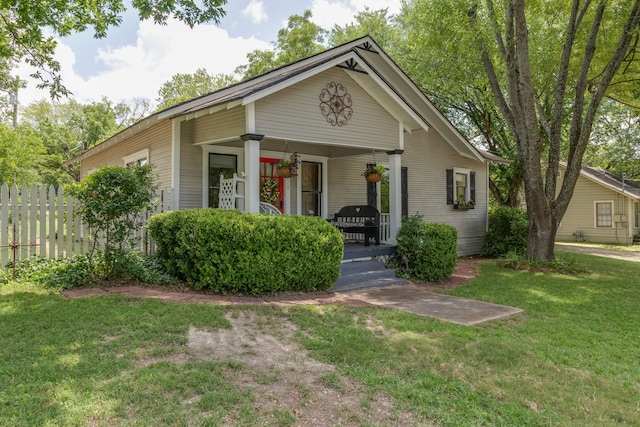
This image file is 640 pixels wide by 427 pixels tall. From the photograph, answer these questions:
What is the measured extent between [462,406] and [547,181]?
10240 mm

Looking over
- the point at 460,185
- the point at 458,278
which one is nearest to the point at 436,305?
the point at 458,278

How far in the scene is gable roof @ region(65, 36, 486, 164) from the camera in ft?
25.3

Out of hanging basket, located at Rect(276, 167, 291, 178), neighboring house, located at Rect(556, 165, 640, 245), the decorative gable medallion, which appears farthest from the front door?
neighboring house, located at Rect(556, 165, 640, 245)

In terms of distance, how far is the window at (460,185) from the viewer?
13977 mm

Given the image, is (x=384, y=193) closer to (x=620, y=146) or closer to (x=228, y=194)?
(x=228, y=194)

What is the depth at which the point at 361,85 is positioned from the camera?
9.15 meters

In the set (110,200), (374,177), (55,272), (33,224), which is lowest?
(55,272)

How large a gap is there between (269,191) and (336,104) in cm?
281

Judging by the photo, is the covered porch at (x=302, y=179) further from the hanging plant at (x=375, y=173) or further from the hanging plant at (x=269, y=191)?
the hanging plant at (x=375, y=173)

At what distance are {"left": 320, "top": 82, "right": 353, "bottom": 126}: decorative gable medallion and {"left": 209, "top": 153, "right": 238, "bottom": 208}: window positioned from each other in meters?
2.62

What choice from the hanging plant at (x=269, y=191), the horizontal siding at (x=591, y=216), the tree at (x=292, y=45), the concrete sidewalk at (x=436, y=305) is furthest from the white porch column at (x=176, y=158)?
the horizontal siding at (x=591, y=216)

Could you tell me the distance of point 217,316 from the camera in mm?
5055

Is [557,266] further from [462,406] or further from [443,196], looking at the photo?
[462,406]

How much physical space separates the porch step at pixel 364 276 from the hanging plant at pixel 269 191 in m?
2.64
